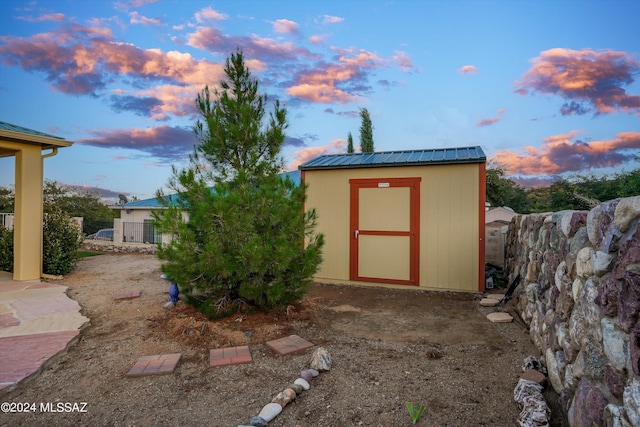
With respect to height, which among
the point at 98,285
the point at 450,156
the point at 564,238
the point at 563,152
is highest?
the point at 563,152

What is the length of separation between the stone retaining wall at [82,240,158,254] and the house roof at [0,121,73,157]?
4716 millimetres

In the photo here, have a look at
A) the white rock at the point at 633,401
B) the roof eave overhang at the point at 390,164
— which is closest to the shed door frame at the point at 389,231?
the roof eave overhang at the point at 390,164

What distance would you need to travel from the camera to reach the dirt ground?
2.01m

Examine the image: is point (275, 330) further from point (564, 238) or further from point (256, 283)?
point (564, 238)

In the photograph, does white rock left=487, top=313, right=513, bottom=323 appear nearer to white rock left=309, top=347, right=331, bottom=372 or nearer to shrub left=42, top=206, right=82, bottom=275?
white rock left=309, top=347, right=331, bottom=372

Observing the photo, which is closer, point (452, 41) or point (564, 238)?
point (564, 238)

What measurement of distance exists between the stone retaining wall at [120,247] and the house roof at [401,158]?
271 inches

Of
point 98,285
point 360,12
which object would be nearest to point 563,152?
point 360,12

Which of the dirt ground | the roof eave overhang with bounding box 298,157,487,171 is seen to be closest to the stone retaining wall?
the dirt ground

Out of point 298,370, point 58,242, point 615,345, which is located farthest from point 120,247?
point 615,345

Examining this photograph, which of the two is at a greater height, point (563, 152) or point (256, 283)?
point (563, 152)

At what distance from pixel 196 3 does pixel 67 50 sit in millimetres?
2728

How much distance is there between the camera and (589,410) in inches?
58.7

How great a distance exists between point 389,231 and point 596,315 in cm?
429
